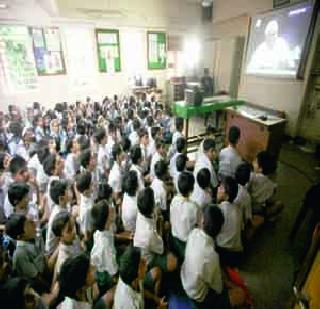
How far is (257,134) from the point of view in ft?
11.6

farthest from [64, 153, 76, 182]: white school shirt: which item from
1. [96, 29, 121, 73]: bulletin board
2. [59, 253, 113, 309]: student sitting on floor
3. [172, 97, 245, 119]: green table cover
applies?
[96, 29, 121, 73]: bulletin board

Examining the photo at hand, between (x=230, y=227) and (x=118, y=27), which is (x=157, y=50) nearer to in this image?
(x=118, y=27)

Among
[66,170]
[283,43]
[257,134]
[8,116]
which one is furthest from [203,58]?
[66,170]

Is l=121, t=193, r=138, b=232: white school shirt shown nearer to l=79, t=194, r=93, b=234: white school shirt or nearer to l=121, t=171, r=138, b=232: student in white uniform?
l=121, t=171, r=138, b=232: student in white uniform

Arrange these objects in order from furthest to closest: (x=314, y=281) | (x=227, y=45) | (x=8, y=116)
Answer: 1. (x=227, y=45)
2. (x=8, y=116)
3. (x=314, y=281)

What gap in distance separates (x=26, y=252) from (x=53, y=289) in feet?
1.00

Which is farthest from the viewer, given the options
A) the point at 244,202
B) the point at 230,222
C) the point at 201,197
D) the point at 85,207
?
the point at 201,197

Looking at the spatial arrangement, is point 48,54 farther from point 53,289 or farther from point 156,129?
point 53,289

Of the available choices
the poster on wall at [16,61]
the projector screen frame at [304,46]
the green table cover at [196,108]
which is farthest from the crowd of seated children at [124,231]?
the poster on wall at [16,61]

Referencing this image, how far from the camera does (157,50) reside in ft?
24.4

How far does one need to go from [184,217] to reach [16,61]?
598 cm

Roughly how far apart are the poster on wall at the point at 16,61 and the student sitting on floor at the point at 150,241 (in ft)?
18.7

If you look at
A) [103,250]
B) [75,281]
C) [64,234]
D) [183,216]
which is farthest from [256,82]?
[75,281]

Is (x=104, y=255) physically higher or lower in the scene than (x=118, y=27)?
lower
